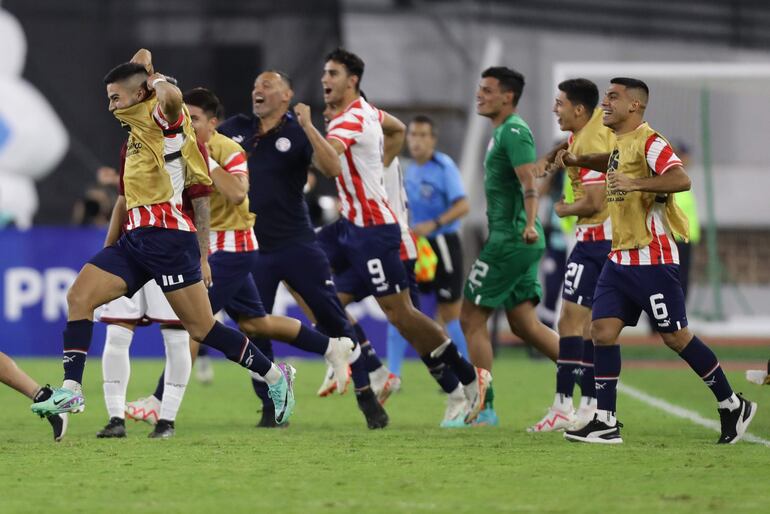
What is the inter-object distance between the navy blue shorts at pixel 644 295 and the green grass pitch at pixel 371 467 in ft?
2.32

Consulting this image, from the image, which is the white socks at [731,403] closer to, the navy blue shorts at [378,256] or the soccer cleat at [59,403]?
the navy blue shorts at [378,256]

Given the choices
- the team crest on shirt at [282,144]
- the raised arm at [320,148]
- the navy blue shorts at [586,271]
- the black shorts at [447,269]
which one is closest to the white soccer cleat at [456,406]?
the navy blue shorts at [586,271]

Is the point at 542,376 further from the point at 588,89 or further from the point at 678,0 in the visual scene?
the point at 678,0

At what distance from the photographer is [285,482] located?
654 cm

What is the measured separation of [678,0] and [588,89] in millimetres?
15841

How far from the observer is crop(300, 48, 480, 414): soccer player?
30.2 ft

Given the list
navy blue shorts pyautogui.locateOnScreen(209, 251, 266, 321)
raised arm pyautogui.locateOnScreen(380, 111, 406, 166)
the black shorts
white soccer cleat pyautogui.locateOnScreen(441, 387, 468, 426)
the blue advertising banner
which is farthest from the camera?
the blue advertising banner

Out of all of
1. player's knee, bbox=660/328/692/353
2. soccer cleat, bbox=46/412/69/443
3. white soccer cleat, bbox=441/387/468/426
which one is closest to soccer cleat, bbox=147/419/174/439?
soccer cleat, bbox=46/412/69/443

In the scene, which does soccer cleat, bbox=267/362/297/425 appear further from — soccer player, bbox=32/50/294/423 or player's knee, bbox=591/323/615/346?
player's knee, bbox=591/323/615/346

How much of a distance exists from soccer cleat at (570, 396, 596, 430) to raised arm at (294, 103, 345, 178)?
2.00 metres

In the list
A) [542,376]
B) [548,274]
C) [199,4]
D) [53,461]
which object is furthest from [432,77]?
[53,461]

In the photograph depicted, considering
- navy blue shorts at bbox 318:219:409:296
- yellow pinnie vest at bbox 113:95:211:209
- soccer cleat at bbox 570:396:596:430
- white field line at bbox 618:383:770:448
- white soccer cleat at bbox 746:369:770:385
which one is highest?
yellow pinnie vest at bbox 113:95:211:209

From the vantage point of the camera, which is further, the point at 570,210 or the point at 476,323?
the point at 476,323

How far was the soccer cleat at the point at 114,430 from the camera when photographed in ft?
28.1
